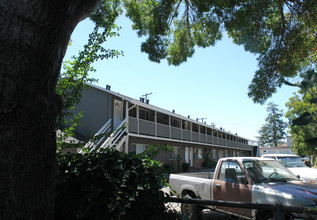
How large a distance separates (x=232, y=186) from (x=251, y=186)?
54 centimetres

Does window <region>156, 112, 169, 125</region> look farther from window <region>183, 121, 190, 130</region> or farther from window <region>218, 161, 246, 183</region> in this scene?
window <region>218, 161, 246, 183</region>

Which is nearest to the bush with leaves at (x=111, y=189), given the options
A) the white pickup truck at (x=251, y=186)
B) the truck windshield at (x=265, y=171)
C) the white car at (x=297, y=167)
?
the white pickup truck at (x=251, y=186)

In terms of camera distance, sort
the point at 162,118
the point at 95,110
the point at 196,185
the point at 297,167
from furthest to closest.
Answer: the point at 162,118 < the point at 95,110 < the point at 297,167 < the point at 196,185

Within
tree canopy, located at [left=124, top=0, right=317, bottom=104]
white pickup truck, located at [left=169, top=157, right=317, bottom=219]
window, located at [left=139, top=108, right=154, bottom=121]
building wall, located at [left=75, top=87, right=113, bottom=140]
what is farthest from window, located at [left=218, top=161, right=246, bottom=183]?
window, located at [left=139, top=108, right=154, bottom=121]

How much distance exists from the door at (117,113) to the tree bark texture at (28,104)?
679 inches

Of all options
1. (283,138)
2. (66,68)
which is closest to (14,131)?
(66,68)

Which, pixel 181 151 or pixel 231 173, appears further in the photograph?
pixel 181 151

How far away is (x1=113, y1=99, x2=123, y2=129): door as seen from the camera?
19369 mm

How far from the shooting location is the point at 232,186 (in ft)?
18.7

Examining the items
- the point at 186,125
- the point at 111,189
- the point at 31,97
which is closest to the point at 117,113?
the point at 186,125

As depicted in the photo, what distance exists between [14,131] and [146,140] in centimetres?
1999

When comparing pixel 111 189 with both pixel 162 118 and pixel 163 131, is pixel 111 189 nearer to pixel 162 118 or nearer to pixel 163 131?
pixel 163 131

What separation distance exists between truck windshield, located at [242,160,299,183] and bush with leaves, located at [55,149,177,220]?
12.3 ft

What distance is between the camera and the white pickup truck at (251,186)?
459cm
